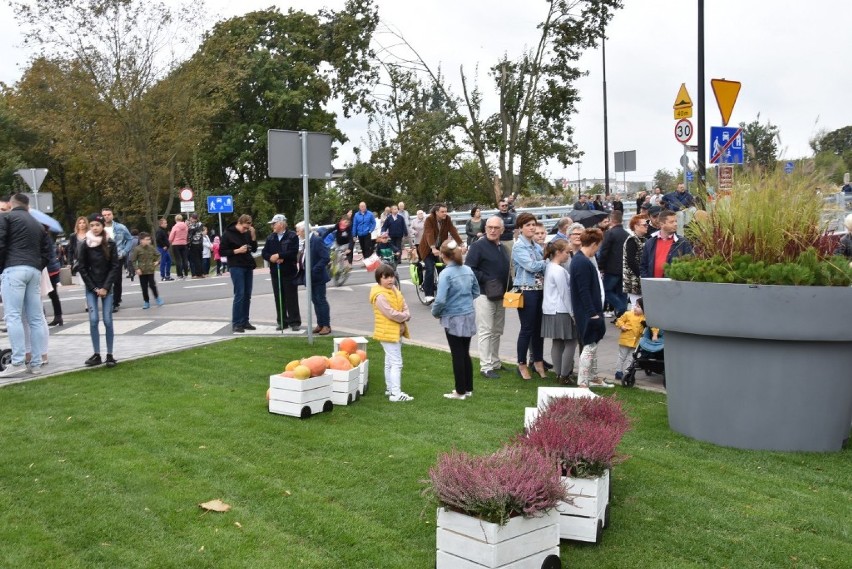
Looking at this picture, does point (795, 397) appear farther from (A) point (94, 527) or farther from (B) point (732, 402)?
(A) point (94, 527)

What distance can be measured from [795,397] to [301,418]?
415 centimetres

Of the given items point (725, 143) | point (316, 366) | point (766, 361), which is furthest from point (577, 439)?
point (725, 143)

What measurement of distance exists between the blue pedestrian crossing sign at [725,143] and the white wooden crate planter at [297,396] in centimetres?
879

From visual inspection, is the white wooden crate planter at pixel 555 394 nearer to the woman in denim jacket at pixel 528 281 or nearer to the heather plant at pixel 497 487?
the heather plant at pixel 497 487

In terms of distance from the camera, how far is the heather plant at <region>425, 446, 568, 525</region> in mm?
4117

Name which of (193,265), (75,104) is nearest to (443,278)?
(193,265)

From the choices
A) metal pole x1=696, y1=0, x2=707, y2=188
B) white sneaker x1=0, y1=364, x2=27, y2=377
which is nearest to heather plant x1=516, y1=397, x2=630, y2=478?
white sneaker x1=0, y1=364, x2=27, y2=377

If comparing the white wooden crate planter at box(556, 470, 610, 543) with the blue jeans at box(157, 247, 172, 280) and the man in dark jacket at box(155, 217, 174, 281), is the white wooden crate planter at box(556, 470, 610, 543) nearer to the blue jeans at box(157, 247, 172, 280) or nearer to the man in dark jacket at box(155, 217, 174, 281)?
the man in dark jacket at box(155, 217, 174, 281)

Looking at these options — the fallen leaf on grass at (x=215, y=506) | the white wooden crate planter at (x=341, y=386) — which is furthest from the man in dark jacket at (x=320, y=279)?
the fallen leaf on grass at (x=215, y=506)

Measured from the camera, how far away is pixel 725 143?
14.0m

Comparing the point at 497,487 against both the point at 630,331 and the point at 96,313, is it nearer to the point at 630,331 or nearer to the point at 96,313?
the point at 630,331

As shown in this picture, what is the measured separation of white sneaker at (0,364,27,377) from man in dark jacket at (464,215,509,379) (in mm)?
5245

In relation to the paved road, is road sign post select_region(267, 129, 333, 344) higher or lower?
higher

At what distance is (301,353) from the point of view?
11203 millimetres
